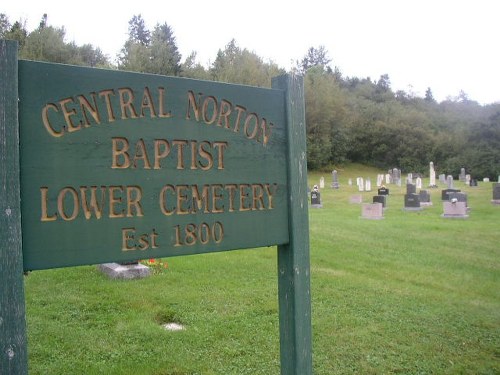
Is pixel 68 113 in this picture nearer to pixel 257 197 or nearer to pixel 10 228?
pixel 10 228

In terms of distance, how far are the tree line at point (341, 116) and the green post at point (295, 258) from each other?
136 feet

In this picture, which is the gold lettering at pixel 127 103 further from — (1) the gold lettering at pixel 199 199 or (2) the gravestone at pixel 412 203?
(2) the gravestone at pixel 412 203

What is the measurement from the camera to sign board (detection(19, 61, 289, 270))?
2098mm

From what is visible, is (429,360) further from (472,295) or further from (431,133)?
(431,133)

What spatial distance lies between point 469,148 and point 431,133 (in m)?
6.63

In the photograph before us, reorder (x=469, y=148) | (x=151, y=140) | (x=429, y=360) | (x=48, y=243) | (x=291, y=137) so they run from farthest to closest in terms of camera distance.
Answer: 1. (x=469, y=148)
2. (x=429, y=360)
3. (x=291, y=137)
4. (x=151, y=140)
5. (x=48, y=243)

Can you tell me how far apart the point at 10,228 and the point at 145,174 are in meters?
0.66

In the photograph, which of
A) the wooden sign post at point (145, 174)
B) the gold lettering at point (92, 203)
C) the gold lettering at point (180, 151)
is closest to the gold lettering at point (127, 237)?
the wooden sign post at point (145, 174)

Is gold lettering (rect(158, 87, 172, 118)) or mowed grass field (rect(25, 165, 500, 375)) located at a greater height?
gold lettering (rect(158, 87, 172, 118))

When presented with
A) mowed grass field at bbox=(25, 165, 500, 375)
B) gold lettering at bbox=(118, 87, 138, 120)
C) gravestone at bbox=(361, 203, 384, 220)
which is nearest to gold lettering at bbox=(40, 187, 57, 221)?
gold lettering at bbox=(118, 87, 138, 120)

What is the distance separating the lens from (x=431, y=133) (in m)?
55.0

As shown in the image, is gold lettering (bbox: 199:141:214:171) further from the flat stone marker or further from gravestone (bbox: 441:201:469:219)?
gravestone (bbox: 441:201:469:219)

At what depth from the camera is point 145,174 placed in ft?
7.66

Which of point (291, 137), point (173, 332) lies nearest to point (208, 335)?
point (173, 332)
